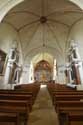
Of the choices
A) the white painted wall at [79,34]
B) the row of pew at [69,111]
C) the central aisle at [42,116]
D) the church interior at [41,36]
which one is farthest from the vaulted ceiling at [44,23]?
the row of pew at [69,111]

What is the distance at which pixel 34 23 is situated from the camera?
48.4 ft

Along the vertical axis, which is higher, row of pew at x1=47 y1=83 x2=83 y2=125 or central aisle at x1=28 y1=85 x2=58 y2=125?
row of pew at x1=47 y1=83 x2=83 y2=125

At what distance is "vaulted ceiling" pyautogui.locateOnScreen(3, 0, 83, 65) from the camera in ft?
38.2

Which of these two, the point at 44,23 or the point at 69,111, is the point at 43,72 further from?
the point at 69,111

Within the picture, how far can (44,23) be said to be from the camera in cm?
1488

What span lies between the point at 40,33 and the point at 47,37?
43.0 inches

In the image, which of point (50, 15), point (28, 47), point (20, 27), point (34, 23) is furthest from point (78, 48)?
point (28, 47)

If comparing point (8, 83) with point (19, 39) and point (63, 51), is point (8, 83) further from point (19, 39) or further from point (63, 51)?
point (63, 51)

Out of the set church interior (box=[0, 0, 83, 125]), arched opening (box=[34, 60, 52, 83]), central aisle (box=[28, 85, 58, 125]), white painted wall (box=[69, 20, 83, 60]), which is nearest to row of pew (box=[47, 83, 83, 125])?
central aisle (box=[28, 85, 58, 125])

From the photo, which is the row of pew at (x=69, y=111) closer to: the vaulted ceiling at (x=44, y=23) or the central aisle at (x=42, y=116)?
the central aisle at (x=42, y=116)

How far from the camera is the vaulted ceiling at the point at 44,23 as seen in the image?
11.6m

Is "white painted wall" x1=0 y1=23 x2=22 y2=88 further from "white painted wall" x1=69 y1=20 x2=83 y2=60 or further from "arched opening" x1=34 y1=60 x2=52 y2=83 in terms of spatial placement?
"arched opening" x1=34 y1=60 x2=52 y2=83

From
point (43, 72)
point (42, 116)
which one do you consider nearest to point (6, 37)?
point (42, 116)

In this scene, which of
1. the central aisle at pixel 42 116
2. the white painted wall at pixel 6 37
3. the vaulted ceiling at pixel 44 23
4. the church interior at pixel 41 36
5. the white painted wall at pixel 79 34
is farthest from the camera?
the white painted wall at pixel 79 34
